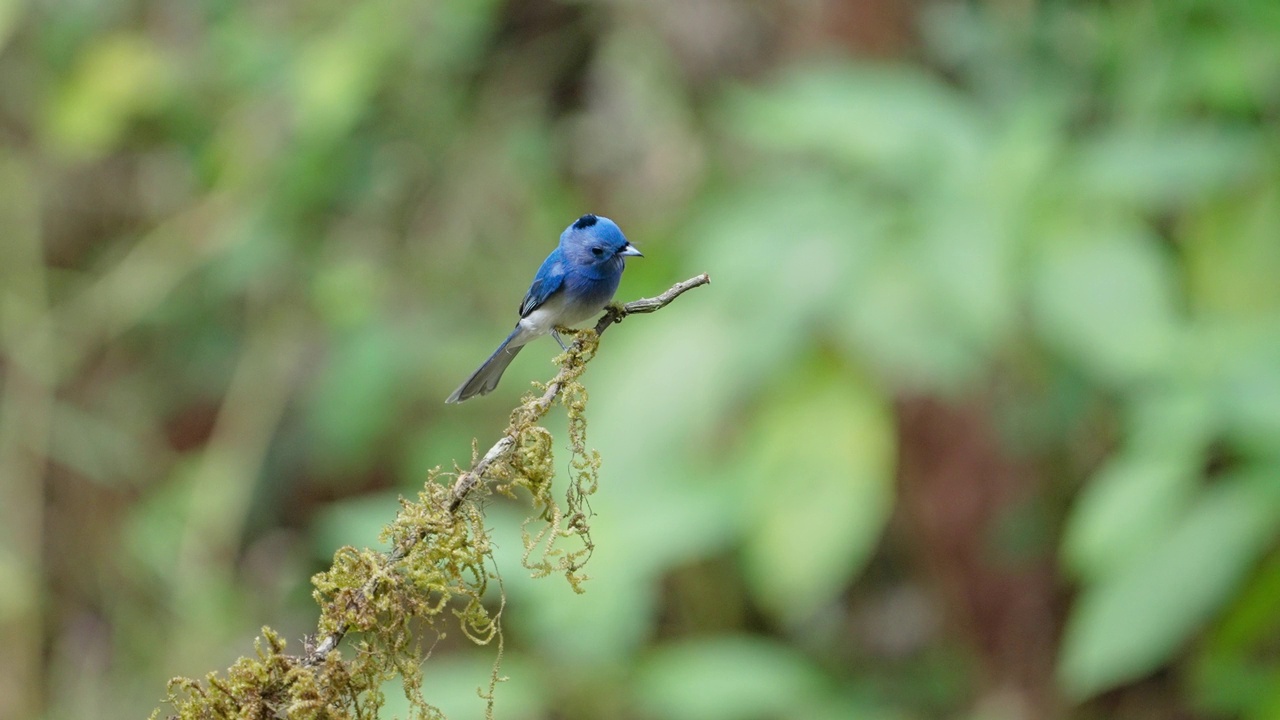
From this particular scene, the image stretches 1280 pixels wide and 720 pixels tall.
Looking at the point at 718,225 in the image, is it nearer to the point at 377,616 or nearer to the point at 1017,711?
the point at 1017,711

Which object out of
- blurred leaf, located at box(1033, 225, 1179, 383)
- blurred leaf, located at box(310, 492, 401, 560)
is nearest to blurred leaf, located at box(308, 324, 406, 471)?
blurred leaf, located at box(310, 492, 401, 560)

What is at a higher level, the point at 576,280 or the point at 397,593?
the point at 576,280

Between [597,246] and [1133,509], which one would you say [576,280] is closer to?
[597,246]

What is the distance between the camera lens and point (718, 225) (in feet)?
16.3

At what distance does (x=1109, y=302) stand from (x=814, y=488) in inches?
46.6

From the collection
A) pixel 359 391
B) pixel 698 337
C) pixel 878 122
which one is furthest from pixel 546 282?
pixel 359 391

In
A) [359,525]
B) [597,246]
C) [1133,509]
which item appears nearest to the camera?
[597,246]

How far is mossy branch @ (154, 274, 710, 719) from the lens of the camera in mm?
1762

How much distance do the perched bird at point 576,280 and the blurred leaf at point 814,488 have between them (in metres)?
2.14

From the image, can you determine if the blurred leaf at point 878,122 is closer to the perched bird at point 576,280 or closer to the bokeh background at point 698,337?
the bokeh background at point 698,337

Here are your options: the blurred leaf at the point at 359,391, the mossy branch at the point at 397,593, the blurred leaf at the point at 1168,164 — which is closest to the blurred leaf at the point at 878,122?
the blurred leaf at the point at 1168,164

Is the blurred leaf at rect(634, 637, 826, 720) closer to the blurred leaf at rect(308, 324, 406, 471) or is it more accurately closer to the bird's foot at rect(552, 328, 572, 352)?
the bird's foot at rect(552, 328, 572, 352)

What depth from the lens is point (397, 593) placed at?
189cm

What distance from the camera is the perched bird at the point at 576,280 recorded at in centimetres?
255
